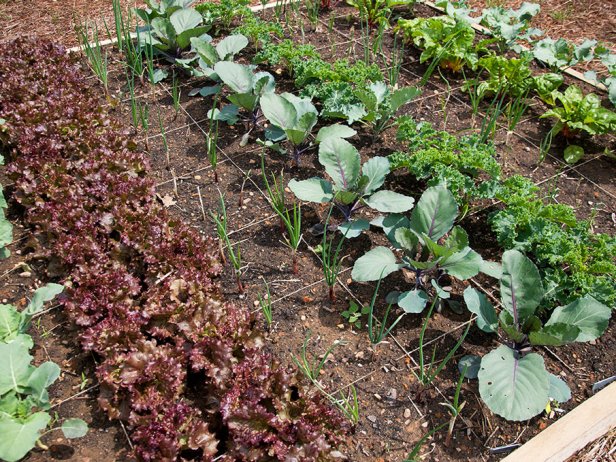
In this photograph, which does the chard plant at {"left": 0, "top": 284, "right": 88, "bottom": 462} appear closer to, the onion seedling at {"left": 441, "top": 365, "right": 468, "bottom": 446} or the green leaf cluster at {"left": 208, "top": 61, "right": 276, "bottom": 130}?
the onion seedling at {"left": 441, "top": 365, "right": 468, "bottom": 446}

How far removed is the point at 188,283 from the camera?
9.37 feet

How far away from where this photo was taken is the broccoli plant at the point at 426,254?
2.79 meters

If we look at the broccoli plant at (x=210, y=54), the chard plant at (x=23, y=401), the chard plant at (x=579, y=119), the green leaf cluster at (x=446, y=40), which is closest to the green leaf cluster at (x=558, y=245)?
the chard plant at (x=579, y=119)

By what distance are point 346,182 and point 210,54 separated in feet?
5.82

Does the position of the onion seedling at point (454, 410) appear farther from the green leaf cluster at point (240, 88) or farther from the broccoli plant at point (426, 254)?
the green leaf cluster at point (240, 88)

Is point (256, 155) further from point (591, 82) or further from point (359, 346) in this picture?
point (591, 82)

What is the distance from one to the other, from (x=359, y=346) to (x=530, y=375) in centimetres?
75

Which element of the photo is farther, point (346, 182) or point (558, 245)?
point (346, 182)

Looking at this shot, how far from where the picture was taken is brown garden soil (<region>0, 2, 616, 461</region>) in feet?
8.13

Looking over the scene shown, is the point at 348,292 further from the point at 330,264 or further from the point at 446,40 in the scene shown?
the point at 446,40

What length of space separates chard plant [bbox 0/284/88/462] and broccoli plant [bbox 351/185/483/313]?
4.51 ft

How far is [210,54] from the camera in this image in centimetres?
439

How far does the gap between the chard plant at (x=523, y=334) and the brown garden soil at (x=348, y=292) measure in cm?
18

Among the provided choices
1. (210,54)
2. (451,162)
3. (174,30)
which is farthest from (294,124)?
(174,30)
